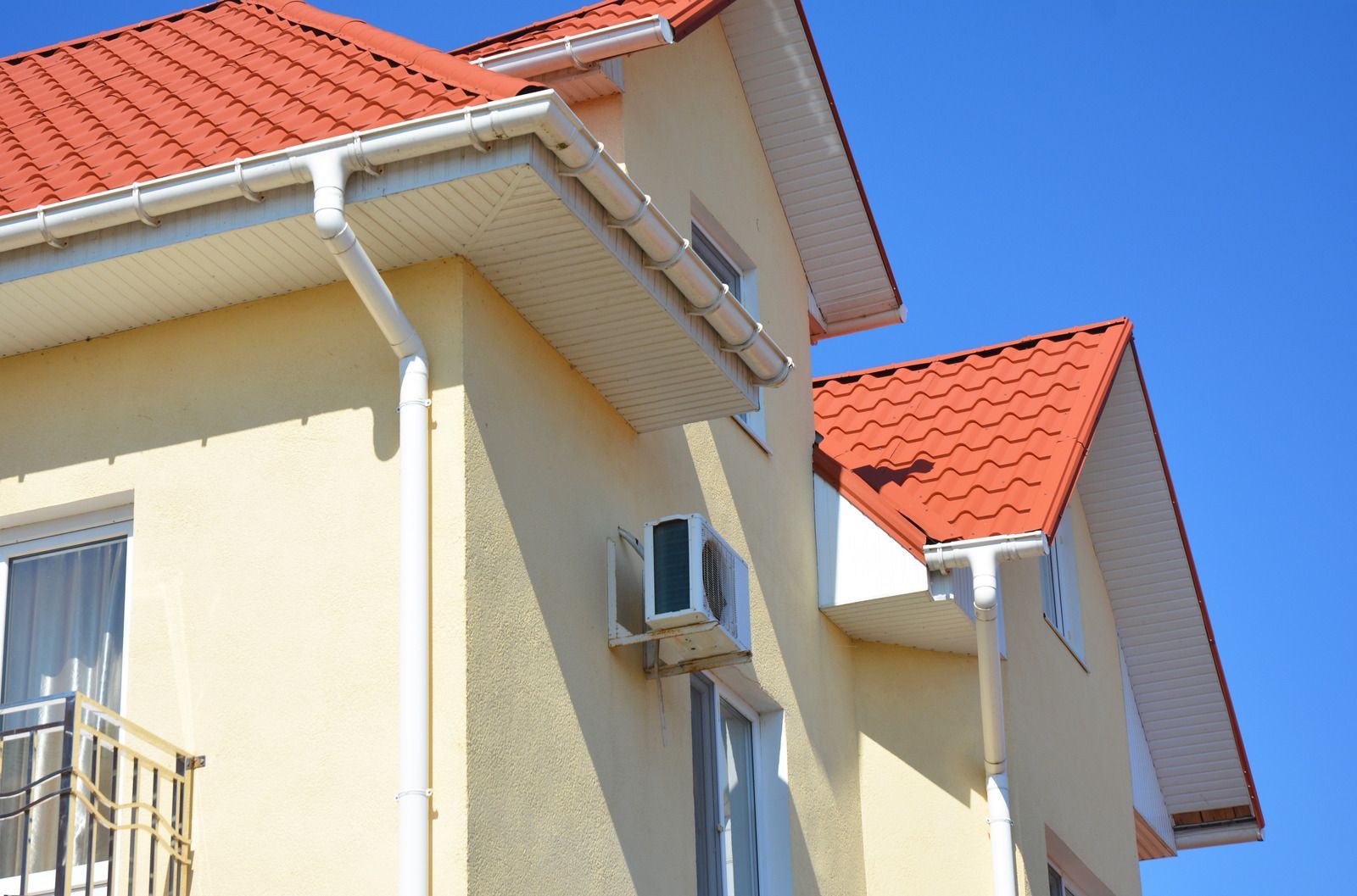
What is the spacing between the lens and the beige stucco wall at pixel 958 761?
12.3 m

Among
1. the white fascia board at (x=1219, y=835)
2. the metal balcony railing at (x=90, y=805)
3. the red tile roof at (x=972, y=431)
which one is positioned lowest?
the metal balcony railing at (x=90, y=805)

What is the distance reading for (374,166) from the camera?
8039 millimetres

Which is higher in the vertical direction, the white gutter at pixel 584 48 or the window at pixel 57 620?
the white gutter at pixel 584 48

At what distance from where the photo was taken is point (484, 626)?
26.7 feet

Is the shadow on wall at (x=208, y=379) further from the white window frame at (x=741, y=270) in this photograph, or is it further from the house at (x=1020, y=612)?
the house at (x=1020, y=612)

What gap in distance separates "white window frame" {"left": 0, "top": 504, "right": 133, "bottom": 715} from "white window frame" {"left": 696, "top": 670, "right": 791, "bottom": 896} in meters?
3.31

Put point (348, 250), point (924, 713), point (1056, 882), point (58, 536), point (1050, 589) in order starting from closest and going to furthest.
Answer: point (348, 250)
point (58, 536)
point (924, 713)
point (1056, 882)
point (1050, 589)

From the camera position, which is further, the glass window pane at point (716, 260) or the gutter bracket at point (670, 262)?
the glass window pane at point (716, 260)

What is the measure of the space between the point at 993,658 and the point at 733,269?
307 cm

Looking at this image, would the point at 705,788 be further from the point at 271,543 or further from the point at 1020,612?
the point at 1020,612

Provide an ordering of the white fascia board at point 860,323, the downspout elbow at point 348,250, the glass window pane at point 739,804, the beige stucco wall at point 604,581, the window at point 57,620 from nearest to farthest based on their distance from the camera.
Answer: the downspout elbow at point 348,250 → the beige stucco wall at point 604,581 → the window at point 57,620 → the glass window pane at point 739,804 → the white fascia board at point 860,323

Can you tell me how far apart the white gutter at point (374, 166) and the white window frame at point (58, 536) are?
136cm

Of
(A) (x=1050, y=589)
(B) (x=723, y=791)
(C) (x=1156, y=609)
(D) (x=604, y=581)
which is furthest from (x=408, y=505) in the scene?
(C) (x=1156, y=609)

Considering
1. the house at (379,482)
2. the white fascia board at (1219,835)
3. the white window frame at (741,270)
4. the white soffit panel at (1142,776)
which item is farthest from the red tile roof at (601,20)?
the white fascia board at (1219,835)
